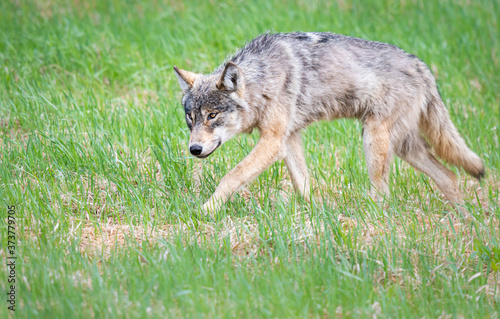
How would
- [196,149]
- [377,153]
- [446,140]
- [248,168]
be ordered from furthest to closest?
[446,140], [377,153], [248,168], [196,149]

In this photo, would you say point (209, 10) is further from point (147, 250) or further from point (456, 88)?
point (147, 250)

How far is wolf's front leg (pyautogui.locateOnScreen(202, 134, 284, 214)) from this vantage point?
16.4ft

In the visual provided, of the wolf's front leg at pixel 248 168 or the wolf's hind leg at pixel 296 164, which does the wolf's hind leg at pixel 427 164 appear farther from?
the wolf's front leg at pixel 248 168

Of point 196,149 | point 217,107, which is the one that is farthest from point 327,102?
point 196,149

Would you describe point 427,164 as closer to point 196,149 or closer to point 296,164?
point 296,164

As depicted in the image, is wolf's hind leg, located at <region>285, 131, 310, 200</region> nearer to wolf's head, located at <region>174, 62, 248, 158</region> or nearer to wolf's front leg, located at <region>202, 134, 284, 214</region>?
wolf's front leg, located at <region>202, 134, 284, 214</region>

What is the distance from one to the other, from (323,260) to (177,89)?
15.0 ft

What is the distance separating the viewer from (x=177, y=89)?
26.0 feet

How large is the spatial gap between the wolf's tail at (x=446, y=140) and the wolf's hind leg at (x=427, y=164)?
12 centimetres

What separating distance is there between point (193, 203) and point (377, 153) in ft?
6.50

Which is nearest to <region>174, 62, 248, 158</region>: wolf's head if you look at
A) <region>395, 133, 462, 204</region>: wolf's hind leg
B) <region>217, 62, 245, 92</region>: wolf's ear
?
<region>217, 62, 245, 92</region>: wolf's ear

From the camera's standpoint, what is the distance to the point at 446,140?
5859 mm

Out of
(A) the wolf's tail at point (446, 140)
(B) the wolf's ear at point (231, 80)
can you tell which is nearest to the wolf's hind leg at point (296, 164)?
(B) the wolf's ear at point (231, 80)

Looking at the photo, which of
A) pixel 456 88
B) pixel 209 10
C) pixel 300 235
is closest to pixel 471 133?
Result: pixel 456 88
